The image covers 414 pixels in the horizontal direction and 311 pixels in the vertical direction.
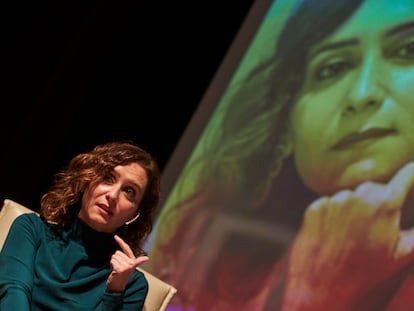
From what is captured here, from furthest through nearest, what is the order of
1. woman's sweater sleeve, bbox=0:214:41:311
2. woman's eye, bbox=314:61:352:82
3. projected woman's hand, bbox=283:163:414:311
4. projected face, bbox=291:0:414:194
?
woman's eye, bbox=314:61:352:82 < projected face, bbox=291:0:414:194 < projected woman's hand, bbox=283:163:414:311 < woman's sweater sleeve, bbox=0:214:41:311

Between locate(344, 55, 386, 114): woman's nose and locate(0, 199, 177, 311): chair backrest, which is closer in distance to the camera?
locate(0, 199, 177, 311): chair backrest

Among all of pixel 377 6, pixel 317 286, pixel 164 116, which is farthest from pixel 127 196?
pixel 164 116

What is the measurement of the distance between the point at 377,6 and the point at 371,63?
0.26m

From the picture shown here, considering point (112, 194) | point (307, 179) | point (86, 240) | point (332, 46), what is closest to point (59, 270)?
point (86, 240)

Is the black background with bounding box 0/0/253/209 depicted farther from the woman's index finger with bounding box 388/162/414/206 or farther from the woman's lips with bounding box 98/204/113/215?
the woman's lips with bounding box 98/204/113/215

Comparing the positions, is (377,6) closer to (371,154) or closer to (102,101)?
(371,154)

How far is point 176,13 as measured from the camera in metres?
3.51

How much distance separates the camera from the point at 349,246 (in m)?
2.14

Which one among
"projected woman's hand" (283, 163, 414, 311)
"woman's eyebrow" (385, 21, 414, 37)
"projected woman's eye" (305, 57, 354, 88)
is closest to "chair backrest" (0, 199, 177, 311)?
"projected woman's hand" (283, 163, 414, 311)

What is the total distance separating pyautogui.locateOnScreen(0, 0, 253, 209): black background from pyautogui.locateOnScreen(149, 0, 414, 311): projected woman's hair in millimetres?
445

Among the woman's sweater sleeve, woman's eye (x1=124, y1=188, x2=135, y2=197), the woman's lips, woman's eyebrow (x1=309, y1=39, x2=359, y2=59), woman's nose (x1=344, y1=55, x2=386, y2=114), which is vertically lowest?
the woman's sweater sleeve

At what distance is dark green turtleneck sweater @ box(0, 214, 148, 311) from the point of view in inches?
51.9

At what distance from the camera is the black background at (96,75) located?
10.8 ft

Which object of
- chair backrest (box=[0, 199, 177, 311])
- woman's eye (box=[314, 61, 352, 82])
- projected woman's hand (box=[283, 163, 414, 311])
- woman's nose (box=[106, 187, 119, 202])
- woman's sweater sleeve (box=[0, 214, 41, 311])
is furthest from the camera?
woman's eye (box=[314, 61, 352, 82])
